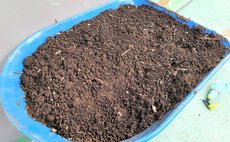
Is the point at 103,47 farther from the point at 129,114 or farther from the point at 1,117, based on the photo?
the point at 1,117

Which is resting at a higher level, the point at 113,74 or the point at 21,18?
the point at 21,18

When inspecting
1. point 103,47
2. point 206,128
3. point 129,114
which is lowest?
point 206,128

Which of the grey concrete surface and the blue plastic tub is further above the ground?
the grey concrete surface

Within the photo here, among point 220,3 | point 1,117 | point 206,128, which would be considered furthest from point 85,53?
point 220,3

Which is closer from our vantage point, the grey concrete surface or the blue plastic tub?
the blue plastic tub

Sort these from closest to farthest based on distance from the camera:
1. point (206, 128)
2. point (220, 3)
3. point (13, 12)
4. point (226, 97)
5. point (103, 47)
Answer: point (13, 12), point (103, 47), point (206, 128), point (226, 97), point (220, 3)
